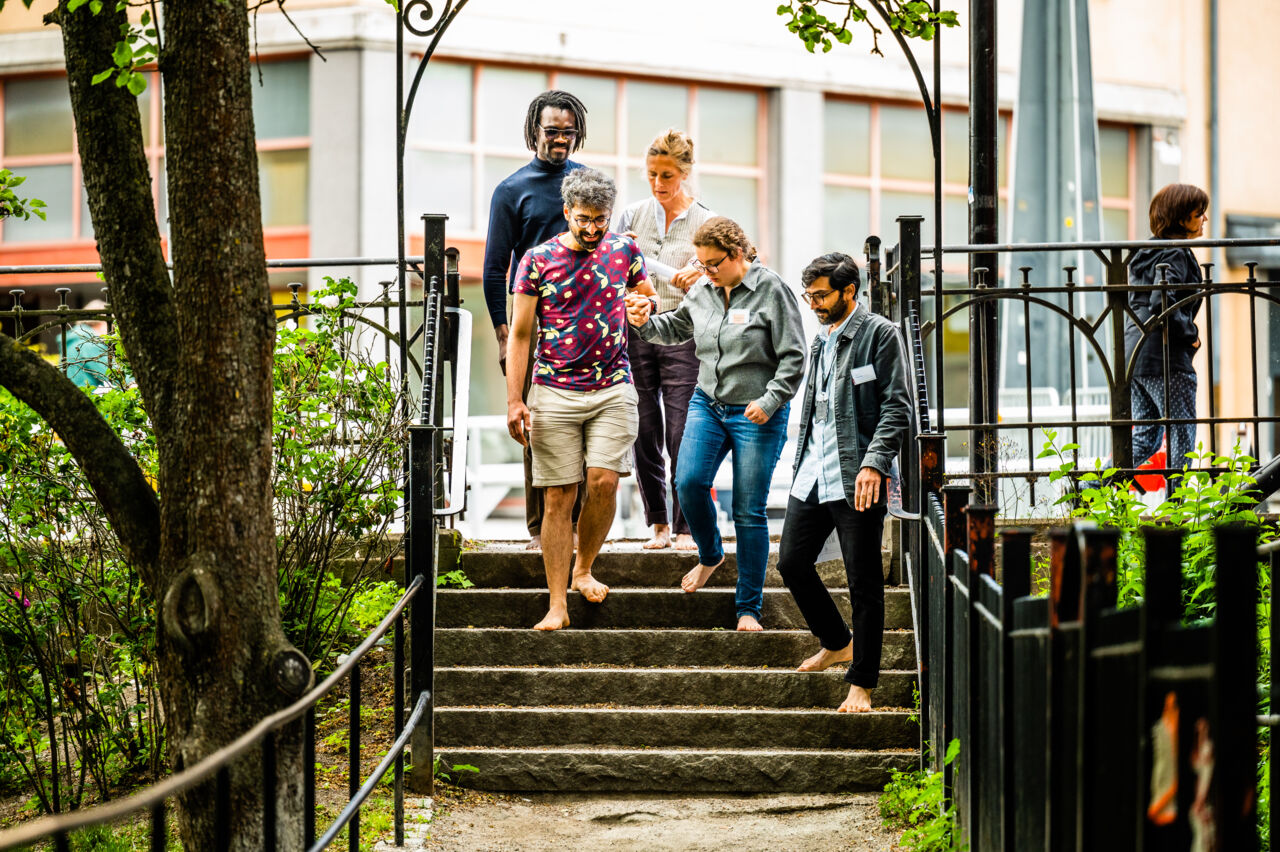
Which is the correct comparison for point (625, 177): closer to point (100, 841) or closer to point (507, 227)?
point (507, 227)

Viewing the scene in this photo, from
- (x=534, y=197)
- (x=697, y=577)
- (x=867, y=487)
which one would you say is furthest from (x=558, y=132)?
(x=867, y=487)

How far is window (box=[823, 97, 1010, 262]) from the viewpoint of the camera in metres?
16.6

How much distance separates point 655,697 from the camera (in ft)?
20.4

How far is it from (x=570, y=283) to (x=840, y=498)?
4.88ft

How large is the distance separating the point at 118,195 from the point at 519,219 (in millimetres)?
2528

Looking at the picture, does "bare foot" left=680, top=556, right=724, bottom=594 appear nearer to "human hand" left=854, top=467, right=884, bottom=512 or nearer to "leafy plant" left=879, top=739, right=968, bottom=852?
"human hand" left=854, top=467, right=884, bottom=512

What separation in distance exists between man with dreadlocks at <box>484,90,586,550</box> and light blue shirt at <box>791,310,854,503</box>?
4.66 ft

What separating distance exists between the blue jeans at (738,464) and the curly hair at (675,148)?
116 cm

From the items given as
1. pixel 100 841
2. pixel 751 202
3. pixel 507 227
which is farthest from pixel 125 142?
pixel 751 202

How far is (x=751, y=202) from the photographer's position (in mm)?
16484

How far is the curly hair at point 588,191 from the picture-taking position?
592cm

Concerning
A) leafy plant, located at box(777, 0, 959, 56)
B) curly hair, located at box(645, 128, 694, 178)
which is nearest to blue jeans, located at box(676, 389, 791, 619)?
curly hair, located at box(645, 128, 694, 178)

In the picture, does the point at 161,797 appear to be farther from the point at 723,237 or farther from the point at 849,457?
the point at 723,237

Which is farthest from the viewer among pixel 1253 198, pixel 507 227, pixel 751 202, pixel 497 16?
pixel 1253 198
